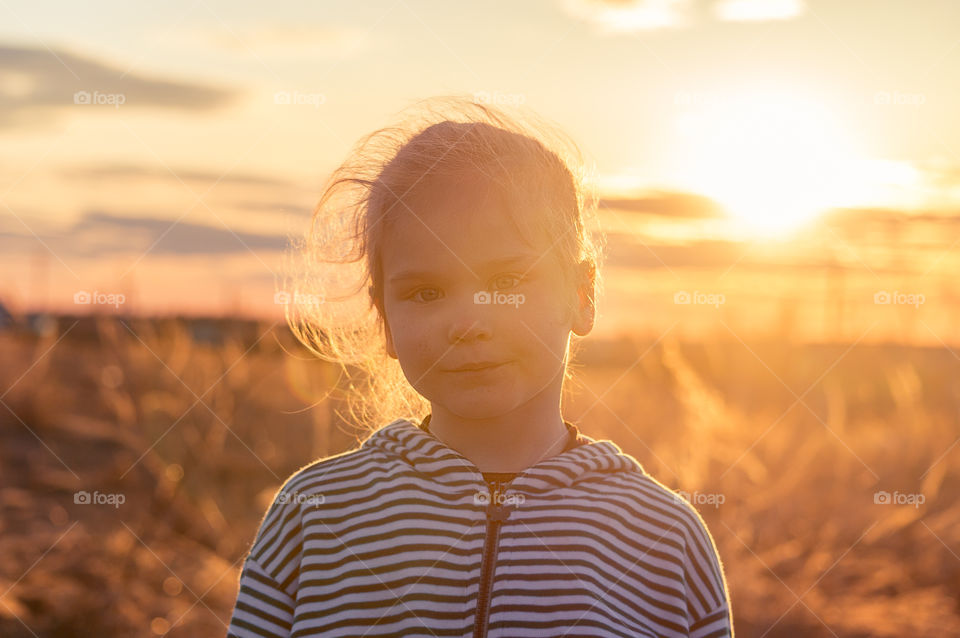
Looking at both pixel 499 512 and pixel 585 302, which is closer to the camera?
pixel 499 512

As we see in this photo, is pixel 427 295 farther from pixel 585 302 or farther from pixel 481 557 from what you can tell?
pixel 481 557

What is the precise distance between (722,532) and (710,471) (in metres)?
0.57

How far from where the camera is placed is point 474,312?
1.96m

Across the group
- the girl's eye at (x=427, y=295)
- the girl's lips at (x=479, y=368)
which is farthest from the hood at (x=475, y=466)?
the girl's eye at (x=427, y=295)

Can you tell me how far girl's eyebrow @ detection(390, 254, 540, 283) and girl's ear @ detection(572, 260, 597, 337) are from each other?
268mm

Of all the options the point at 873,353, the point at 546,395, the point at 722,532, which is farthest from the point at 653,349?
the point at 873,353

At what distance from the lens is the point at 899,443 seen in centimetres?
730

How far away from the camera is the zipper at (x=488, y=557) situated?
192cm

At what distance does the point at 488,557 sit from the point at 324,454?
13.1ft

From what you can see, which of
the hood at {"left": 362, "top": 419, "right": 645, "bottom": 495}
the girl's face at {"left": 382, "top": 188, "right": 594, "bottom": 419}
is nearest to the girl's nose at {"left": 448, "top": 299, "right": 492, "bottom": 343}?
the girl's face at {"left": 382, "top": 188, "right": 594, "bottom": 419}

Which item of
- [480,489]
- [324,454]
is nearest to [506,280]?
[480,489]

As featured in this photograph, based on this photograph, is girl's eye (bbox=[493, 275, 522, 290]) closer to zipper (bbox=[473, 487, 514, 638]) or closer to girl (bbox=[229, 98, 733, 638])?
girl (bbox=[229, 98, 733, 638])

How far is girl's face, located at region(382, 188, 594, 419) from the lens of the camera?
1.97 metres

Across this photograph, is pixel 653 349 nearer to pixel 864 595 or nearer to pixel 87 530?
pixel 864 595
